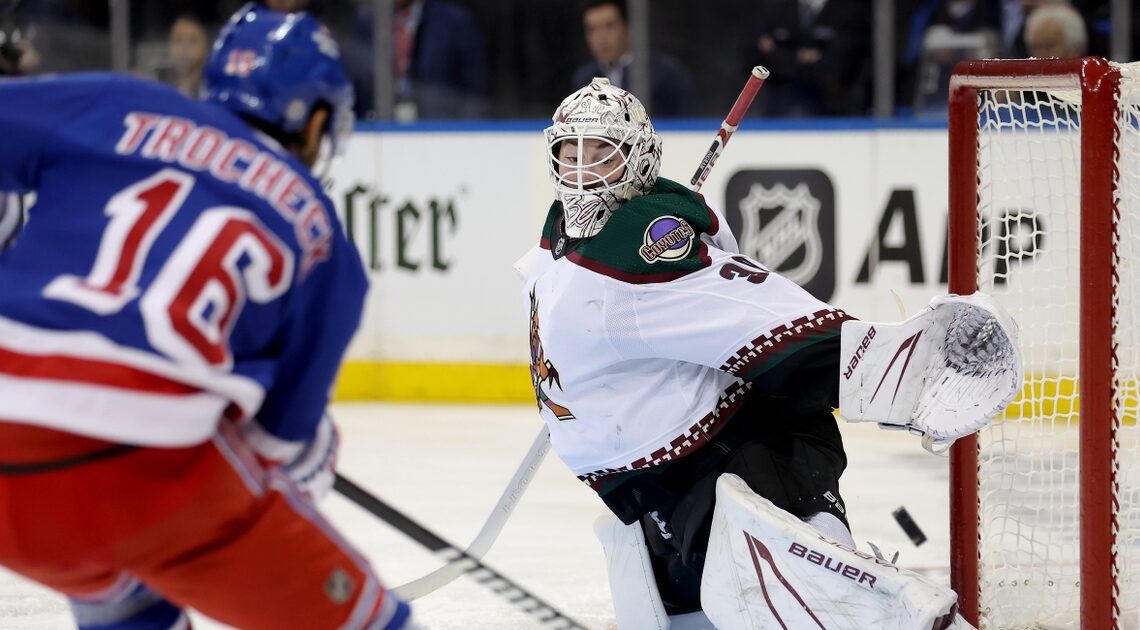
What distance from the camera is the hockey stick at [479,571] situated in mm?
1823

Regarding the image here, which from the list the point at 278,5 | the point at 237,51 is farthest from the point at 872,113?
the point at 237,51

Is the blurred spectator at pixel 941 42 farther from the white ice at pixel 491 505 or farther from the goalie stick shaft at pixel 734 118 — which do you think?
the goalie stick shaft at pixel 734 118

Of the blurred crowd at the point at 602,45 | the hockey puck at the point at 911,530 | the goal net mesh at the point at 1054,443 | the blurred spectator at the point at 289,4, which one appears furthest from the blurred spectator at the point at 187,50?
the hockey puck at the point at 911,530

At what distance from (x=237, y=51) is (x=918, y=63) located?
13.3ft

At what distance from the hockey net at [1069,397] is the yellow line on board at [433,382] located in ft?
7.87

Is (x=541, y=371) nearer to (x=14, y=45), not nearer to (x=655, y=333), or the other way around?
(x=655, y=333)

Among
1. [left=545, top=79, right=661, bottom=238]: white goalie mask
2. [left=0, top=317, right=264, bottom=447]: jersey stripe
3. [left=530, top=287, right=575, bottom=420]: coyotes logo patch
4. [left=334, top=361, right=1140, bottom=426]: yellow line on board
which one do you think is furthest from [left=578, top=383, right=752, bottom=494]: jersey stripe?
[left=334, top=361, right=1140, bottom=426]: yellow line on board

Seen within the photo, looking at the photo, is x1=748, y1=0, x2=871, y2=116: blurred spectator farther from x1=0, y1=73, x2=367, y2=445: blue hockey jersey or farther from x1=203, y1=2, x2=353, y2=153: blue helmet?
x1=0, y1=73, x2=367, y2=445: blue hockey jersey

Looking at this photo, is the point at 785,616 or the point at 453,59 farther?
the point at 453,59

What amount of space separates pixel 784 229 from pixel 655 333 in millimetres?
3160

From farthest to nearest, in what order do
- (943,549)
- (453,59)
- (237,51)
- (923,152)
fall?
1. (453,59)
2. (923,152)
3. (943,549)
4. (237,51)

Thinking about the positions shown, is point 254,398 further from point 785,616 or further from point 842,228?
point 842,228

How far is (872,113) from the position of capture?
211 inches

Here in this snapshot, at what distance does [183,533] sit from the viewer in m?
1.47
